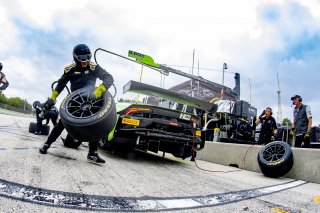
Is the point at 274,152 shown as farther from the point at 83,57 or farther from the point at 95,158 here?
the point at 83,57

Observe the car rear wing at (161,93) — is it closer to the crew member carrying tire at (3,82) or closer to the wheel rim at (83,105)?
the wheel rim at (83,105)

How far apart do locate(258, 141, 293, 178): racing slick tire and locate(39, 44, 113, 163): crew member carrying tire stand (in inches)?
114

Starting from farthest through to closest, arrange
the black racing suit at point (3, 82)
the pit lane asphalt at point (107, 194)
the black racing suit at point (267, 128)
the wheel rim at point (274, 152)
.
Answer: the black racing suit at point (3, 82), the black racing suit at point (267, 128), the wheel rim at point (274, 152), the pit lane asphalt at point (107, 194)

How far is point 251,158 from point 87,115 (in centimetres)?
385

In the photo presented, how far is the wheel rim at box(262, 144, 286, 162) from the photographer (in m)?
4.96

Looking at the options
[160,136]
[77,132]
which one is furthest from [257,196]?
[77,132]

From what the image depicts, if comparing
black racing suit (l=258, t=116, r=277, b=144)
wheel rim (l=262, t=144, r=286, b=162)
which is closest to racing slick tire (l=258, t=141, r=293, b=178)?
wheel rim (l=262, t=144, r=286, b=162)

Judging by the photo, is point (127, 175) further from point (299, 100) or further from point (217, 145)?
point (299, 100)

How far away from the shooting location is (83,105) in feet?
12.3

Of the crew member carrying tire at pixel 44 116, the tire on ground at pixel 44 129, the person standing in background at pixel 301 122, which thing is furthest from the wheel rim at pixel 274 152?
the tire on ground at pixel 44 129

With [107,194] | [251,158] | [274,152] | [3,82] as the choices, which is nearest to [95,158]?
[107,194]

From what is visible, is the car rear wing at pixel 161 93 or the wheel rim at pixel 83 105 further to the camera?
the car rear wing at pixel 161 93

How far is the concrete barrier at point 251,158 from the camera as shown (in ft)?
15.6

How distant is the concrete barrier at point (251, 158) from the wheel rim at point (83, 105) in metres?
3.69
